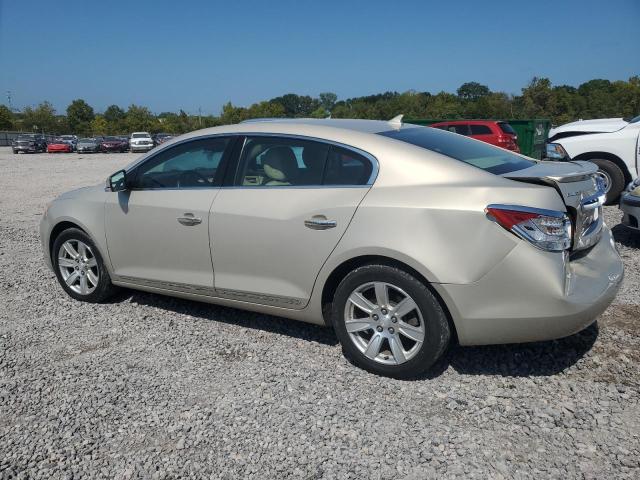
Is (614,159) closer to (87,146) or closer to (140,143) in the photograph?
(140,143)

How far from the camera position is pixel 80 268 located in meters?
4.90

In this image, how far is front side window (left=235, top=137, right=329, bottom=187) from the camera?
367 cm

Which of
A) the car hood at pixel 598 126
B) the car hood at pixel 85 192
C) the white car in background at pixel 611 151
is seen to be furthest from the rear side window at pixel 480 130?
the car hood at pixel 85 192

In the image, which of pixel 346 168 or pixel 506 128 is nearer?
pixel 346 168

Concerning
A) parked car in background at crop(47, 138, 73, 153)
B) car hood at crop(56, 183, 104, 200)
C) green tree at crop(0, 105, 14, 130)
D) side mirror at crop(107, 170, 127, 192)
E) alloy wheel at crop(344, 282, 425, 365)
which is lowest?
alloy wheel at crop(344, 282, 425, 365)

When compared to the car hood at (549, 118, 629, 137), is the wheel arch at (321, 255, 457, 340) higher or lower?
lower

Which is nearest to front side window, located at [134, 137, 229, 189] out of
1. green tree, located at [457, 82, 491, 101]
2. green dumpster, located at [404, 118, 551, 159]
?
green dumpster, located at [404, 118, 551, 159]

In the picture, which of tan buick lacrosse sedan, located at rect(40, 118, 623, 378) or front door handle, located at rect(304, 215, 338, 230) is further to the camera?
front door handle, located at rect(304, 215, 338, 230)

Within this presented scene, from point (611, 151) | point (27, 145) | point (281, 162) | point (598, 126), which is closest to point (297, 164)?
point (281, 162)

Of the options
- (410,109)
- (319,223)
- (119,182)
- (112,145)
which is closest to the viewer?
(319,223)

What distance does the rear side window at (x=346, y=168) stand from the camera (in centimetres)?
346

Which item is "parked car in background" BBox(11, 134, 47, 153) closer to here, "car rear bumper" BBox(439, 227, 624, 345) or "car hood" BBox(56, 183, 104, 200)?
"car hood" BBox(56, 183, 104, 200)

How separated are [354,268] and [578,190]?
1376mm

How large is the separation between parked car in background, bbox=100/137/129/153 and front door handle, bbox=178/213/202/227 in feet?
152
